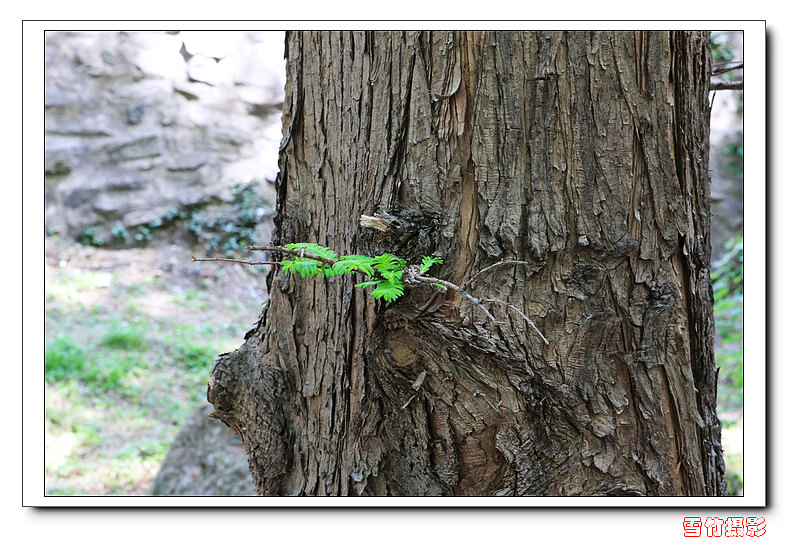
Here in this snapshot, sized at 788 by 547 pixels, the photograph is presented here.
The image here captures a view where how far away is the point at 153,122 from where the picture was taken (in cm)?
520

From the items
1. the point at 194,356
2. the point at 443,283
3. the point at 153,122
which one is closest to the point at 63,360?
the point at 194,356

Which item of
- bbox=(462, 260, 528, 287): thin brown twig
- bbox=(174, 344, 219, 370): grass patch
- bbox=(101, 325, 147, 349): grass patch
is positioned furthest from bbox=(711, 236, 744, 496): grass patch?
bbox=(101, 325, 147, 349): grass patch

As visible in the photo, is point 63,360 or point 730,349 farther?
point 730,349

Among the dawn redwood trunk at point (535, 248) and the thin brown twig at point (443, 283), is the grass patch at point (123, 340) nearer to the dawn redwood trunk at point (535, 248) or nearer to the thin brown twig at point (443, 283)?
the dawn redwood trunk at point (535, 248)

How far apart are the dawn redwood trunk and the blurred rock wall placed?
4.11 m

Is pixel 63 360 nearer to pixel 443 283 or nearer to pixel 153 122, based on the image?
pixel 153 122

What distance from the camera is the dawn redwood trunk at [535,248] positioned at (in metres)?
1.07

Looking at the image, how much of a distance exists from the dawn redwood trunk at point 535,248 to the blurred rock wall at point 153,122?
162 inches

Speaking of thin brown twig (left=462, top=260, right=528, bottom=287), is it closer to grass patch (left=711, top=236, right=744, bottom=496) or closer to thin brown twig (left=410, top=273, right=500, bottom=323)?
thin brown twig (left=410, top=273, right=500, bottom=323)

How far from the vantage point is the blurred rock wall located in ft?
15.8

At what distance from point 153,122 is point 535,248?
16.3 feet

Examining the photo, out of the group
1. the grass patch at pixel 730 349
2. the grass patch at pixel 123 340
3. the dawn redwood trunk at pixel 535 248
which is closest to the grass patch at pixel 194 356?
the grass patch at pixel 123 340
